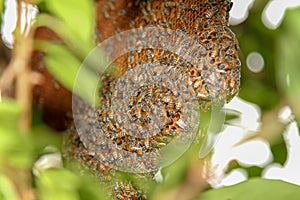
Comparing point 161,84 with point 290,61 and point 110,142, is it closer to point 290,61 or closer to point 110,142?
point 110,142

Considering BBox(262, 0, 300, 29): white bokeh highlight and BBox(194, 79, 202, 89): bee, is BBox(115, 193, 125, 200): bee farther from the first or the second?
BBox(262, 0, 300, 29): white bokeh highlight

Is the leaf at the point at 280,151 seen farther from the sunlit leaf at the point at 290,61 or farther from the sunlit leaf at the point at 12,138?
the sunlit leaf at the point at 12,138

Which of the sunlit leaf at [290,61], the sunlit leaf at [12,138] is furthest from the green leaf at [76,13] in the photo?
the sunlit leaf at [290,61]

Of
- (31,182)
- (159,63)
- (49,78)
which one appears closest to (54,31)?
(49,78)

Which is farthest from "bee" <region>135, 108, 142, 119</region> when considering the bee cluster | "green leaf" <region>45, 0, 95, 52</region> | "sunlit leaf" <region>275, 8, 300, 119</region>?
"sunlit leaf" <region>275, 8, 300, 119</region>

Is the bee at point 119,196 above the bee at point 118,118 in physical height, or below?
below

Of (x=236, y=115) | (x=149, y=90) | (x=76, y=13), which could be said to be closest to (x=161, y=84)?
(x=149, y=90)
